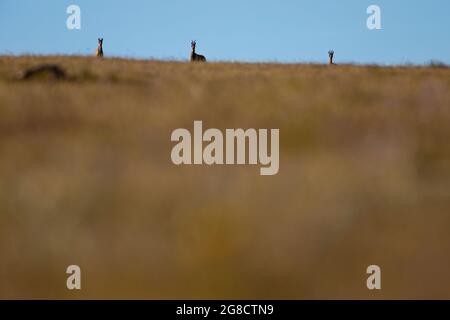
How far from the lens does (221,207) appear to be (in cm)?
405

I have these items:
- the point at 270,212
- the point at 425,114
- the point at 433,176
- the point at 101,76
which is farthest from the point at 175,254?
the point at 101,76

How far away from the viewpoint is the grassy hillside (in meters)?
3.15

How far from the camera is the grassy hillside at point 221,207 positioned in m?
3.15

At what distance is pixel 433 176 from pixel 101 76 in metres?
9.33
